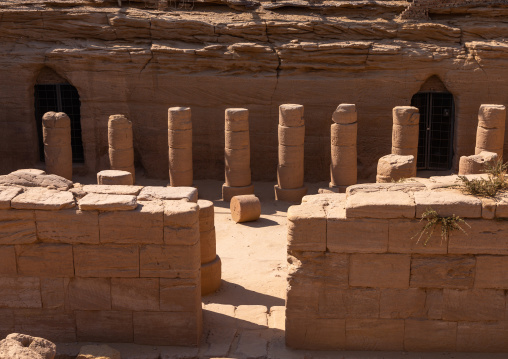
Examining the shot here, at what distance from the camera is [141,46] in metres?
17.6

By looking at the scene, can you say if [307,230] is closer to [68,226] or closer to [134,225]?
[134,225]

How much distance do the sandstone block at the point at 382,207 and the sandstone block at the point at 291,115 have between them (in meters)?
8.15

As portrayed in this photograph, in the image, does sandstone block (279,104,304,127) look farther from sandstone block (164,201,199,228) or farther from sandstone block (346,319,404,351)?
sandstone block (346,319,404,351)

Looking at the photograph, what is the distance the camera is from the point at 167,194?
28.0 ft

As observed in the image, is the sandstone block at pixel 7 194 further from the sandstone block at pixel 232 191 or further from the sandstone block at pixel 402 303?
the sandstone block at pixel 232 191

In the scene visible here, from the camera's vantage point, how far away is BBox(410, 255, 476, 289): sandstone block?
7.88 metres

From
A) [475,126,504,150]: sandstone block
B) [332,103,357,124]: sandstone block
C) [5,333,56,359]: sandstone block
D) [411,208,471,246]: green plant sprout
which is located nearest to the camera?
[5,333,56,359]: sandstone block

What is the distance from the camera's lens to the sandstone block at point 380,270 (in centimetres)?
793

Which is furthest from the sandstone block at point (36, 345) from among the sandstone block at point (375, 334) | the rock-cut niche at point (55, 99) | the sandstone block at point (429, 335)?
the rock-cut niche at point (55, 99)

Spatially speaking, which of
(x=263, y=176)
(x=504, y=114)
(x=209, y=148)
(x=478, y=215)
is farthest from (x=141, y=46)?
(x=478, y=215)

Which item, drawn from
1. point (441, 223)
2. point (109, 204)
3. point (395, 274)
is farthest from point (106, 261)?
point (441, 223)

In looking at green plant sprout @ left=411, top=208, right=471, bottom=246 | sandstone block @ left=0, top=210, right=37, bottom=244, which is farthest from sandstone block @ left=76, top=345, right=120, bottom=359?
green plant sprout @ left=411, top=208, right=471, bottom=246

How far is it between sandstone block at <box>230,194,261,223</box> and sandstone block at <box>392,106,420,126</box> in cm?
405

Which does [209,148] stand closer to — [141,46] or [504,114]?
[141,46]
